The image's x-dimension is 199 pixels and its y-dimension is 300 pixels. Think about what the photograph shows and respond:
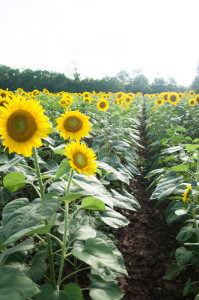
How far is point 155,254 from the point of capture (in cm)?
257

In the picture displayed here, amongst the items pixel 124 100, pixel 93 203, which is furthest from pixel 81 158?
pixel 124 100

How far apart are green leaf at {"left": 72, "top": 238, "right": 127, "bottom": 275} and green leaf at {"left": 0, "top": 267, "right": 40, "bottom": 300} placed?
0.90ft

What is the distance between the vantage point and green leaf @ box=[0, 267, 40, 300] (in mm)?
948

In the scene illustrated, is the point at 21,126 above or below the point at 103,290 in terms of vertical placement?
above

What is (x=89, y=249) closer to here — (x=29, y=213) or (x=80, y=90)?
(x=29, y=213)

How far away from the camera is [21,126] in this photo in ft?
4.89

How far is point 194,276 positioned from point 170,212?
679 millimetres

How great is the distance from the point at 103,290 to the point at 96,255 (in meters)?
0.29

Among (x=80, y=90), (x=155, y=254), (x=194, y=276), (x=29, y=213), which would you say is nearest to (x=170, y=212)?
(x=155, y=254)

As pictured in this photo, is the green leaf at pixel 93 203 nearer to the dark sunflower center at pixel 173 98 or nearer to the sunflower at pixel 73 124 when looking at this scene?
the sunflower at pixel 73 124

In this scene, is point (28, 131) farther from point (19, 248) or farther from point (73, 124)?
point (19, 248)

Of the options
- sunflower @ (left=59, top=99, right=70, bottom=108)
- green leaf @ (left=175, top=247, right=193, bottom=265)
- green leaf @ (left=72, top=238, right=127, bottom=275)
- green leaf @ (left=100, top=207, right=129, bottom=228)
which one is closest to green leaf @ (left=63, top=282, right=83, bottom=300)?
green leaf @ (left=72, top=238, right=127, bottom=275)

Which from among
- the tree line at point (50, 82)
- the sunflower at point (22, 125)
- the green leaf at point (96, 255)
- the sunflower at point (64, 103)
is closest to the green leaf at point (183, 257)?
the green leaf at point (96, 255)

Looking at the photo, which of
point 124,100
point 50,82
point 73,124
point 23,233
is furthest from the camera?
point 50,82
